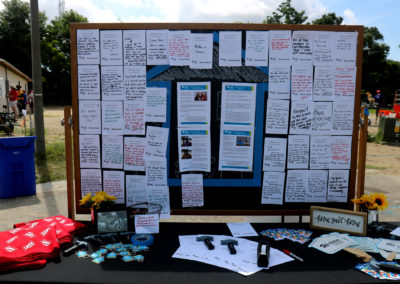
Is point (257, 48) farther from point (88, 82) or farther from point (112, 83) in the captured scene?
point (88, 82)

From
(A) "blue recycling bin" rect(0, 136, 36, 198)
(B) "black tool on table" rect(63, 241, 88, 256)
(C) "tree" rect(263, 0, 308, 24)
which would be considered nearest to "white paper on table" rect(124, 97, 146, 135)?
(B) "black tool on table" rect(63, 241, 88, 256)

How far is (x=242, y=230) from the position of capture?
210 cm

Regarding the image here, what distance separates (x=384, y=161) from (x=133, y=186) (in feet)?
25.4

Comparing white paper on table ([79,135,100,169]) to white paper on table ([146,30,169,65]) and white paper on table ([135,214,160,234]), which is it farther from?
white paper on table ([146,30,169,65])

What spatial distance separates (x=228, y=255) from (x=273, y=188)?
77cm

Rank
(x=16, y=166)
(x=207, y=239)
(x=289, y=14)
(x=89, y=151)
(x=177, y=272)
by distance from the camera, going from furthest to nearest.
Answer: (x=289, y=14)
(x=16, y=166)
(x=89, y=151)
(x=207, y=239)
(x=177, y=272)

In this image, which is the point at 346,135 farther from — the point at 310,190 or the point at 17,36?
the point at 17,36

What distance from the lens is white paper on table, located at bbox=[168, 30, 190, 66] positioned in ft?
7.20

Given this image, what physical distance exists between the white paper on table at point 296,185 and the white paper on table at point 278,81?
0.59m

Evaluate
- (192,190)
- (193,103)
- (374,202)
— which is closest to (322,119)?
(374,202)

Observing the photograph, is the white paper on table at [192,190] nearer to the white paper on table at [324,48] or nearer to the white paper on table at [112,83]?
the white paper on table at [112,83]

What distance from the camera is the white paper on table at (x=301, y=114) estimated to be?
2.28 m

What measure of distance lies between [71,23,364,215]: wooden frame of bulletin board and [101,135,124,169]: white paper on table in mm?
87

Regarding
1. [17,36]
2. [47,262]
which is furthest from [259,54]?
[17,36]
